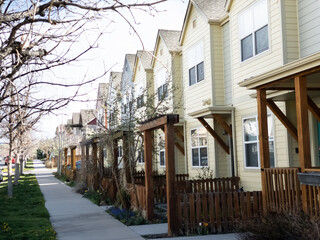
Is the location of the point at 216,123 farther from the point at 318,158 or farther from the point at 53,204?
the point at 53,204

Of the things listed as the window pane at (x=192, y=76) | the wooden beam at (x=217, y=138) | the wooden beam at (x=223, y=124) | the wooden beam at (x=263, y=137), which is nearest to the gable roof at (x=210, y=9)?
the window pane at (x=192, y=76)

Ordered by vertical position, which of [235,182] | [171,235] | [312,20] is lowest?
[171,235]

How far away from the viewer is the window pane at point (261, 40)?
12.1 meters

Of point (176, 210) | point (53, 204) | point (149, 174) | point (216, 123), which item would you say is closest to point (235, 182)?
point (216, 123)

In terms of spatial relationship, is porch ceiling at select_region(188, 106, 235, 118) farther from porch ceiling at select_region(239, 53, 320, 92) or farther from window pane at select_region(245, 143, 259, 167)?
porch ceiling at select_region(239, 53, 320, 92)

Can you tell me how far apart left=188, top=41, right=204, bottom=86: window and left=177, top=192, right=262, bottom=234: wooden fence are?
763cm

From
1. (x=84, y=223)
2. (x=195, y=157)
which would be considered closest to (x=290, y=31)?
(x=195, y=157)

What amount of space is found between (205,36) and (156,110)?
359 cm

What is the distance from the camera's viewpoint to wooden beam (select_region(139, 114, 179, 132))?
899 centimetres

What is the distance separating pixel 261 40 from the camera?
40.7 ft

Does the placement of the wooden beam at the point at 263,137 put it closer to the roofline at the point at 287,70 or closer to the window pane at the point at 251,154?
the roofline at the point at 287,70

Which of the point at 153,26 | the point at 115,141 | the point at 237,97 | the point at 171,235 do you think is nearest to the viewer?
the point at 153,26

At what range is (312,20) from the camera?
1053cm

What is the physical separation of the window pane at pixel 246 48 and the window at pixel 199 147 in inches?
152
